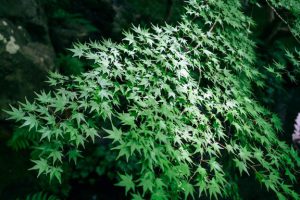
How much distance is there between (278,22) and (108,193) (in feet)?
18.0

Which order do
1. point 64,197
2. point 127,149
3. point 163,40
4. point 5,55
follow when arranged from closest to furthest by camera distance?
point 127,149
point 163,40
point 5,55
point 64,197

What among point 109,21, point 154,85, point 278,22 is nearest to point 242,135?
point 154,85

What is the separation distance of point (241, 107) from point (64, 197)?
8.88 feet

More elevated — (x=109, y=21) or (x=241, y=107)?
(x=109, y=21)

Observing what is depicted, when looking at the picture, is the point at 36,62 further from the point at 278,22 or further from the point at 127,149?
the point at 278,22

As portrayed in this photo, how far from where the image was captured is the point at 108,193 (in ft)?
13.8

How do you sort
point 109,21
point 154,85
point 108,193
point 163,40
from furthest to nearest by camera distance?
1. point 109,21
2. point 108,193
3. point 163,40
4. point 154,85

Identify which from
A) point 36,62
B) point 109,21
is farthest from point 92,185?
point 109,21

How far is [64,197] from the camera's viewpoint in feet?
12.5

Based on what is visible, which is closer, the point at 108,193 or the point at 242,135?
the point at 242,135

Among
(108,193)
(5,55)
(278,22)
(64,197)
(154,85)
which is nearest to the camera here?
(154,85)

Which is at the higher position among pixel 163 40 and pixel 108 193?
pixel 163 40

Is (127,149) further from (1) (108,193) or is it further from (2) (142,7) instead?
(2) (142,7)

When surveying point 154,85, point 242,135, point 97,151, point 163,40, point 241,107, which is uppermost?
point 163,40
